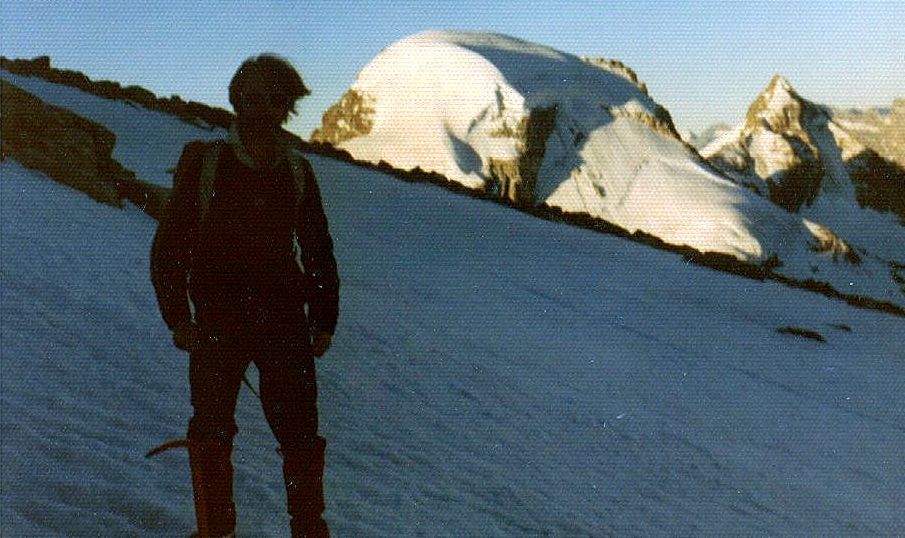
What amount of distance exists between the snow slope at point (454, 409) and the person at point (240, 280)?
829mm

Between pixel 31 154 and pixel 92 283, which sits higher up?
pixel 31 154

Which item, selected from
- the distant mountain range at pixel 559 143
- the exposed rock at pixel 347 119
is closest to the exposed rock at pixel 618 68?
the distant mountain range at pixel 559 143

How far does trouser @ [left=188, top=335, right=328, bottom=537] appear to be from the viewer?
275 cm

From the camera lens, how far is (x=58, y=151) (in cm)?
949

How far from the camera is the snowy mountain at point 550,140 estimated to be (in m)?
81.6

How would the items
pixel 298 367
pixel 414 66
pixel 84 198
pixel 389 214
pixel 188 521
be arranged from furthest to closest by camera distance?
pixel 414 66, pixel 389 214, pixel 84 198, pixel 188 521, pixel 298 367

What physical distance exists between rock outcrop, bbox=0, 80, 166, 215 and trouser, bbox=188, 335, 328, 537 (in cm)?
735

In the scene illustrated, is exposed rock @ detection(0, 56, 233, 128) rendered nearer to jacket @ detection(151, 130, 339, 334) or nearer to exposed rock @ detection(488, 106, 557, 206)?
jacket @ detection(151, 130, 339, 334)

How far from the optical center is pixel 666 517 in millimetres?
5387

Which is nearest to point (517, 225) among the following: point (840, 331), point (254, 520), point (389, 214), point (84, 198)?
point (389, 214)

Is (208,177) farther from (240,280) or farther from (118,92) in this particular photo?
(118,92)

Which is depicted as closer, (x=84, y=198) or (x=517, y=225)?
(x=84, y=198)

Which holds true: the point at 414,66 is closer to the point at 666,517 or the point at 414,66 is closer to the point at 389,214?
the point at 389,214

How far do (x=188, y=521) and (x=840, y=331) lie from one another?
15731 mm
